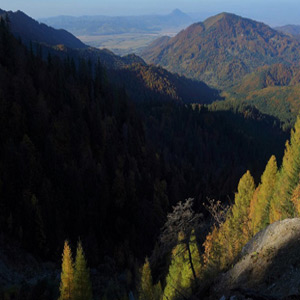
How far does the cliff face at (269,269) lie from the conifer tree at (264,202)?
23.7 m

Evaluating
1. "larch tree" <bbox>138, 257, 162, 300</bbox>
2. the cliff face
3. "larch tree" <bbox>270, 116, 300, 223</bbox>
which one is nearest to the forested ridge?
"larch tree" <bbox>138, 257, 162, 300</bbox>

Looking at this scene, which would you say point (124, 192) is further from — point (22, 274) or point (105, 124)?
point (22, 274)

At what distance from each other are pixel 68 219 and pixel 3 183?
16.8 meters

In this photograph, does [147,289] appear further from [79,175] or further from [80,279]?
[79,175]

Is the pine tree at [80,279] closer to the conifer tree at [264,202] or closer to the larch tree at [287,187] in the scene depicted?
the conifer tree at [264,202]

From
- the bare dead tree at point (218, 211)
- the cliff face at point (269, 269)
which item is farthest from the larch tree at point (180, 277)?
the cliff face at point (269, 269)

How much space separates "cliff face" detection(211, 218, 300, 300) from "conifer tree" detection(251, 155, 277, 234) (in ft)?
77.8

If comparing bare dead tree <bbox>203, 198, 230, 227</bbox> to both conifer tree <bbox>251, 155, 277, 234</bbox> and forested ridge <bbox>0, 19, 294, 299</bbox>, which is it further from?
forested ridge <bbox>0, 19, 294, 299</bbox>

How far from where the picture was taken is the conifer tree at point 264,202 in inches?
2069

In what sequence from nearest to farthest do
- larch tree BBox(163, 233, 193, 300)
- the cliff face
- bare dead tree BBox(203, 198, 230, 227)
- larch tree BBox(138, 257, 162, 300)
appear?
the cliff face
larch tree BBox(163, 233, 193, 300)
bare dead tree BBox(203, 198, 230, 227)
larch tree BBox(138, 257, 162, 300)

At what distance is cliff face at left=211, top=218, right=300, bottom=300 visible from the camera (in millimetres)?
18945

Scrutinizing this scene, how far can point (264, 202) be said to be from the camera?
55094mm

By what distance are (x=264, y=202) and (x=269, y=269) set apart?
115 feet

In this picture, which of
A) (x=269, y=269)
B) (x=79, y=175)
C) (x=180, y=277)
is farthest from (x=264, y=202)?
(x=79, y=175)
